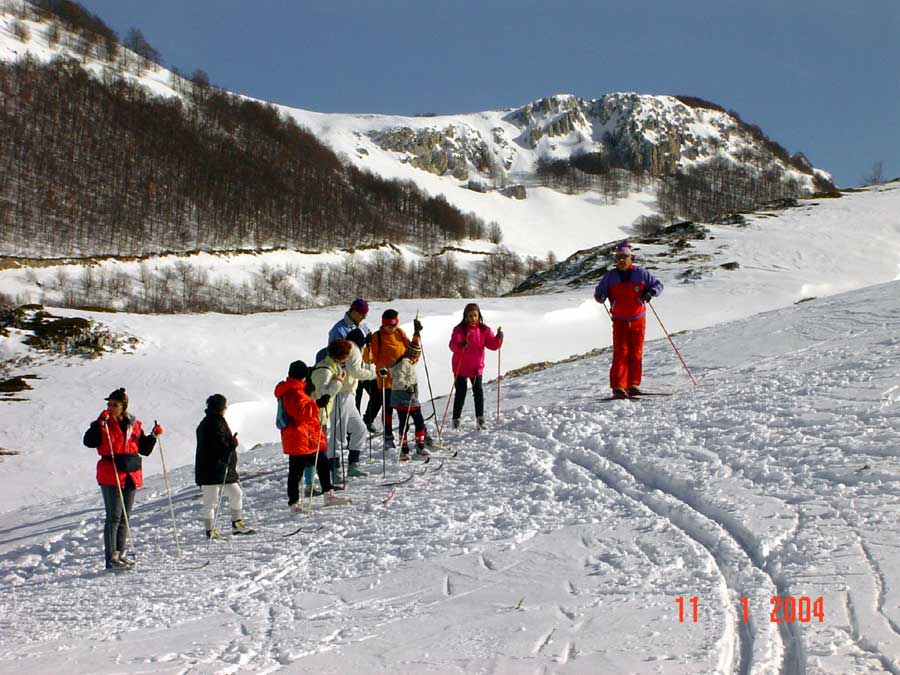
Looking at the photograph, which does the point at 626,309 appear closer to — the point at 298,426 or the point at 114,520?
the point at 298,426

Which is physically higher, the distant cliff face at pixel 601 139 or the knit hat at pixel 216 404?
the distant cliff face at pixel 601 139

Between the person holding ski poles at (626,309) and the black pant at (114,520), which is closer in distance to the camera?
the black pant at (114,520)

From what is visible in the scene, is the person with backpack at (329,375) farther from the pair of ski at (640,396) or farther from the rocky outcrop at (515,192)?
the rocky outcrop at (515,192)

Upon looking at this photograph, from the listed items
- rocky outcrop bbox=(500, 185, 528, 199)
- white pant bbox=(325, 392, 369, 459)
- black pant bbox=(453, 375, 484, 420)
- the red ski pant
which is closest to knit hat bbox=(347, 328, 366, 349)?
white pant bbox=(325, 392, 369, 459)

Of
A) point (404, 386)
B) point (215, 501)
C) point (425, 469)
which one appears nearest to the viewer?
point (215, 501)

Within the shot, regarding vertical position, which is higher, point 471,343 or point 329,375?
point 471,343

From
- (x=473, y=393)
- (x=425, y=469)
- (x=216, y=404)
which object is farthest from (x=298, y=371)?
(x=473, y=393)

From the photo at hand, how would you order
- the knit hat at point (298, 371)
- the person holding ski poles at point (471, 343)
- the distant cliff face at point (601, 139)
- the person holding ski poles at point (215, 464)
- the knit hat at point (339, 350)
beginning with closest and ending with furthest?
1. the person holding ski poles at point (215, 464)
2. the knit hat at point (298, 371)
3. the knit hat at point (339, 350)
4. the person holding ski poles at point (471, 343)
5. the distant cliff face at point (601, 139)

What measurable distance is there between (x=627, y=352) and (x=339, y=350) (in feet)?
15.9

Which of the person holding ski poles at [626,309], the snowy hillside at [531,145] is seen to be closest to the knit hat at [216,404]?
the person holding ski poles at [626,309]

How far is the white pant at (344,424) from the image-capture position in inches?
350

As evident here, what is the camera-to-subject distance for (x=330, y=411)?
9055 mm

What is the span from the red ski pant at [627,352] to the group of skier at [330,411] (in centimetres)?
2

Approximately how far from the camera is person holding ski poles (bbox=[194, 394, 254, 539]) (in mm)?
7789
